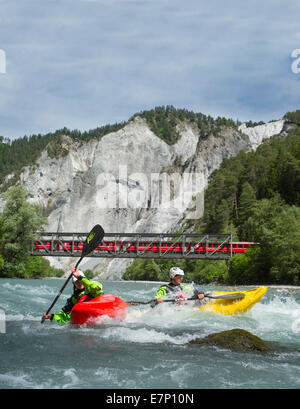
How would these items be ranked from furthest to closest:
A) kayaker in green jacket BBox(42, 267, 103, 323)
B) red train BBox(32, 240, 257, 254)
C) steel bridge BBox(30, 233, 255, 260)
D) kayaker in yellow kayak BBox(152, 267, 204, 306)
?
1. red train BBox(32, 240, 257, 254)
2. steel bridge BBox(30, 233, 255, 260)
3. kayaker in yellow kayak BBox(152, 267, 204, 306)
4. kayaker in green jacket BBox(42, 267, 103, 323)

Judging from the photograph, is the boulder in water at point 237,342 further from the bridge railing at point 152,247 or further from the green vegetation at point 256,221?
the bridge railing at point 152,247

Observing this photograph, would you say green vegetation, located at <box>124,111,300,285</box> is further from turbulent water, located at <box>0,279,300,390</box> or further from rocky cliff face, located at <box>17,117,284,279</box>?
rocky cliff face, located at <box>17,117,284,279</box>

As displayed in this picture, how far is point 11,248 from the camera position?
143ft

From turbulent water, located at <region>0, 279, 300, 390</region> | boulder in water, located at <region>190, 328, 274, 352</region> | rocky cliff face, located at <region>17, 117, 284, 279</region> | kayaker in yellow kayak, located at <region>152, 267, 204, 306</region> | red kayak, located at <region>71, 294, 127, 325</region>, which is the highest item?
rocky cliff face, located at <region>17, 117, 284, 279</region>

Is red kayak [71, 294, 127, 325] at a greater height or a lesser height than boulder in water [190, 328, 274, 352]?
greater

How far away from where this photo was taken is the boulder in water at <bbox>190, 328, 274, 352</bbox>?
838 centimetres

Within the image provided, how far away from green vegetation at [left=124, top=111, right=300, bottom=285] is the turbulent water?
28831 millimetres

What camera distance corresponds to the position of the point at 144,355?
26.5 ft

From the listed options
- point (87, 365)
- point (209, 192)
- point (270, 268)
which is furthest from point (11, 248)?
point (209, 192)

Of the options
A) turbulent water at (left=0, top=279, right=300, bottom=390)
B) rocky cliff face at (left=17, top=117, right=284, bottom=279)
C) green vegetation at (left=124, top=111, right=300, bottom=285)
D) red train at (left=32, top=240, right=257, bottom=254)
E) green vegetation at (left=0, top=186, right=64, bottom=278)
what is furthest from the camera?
rocky cliff face at (left=17, top=117, right=284, bottom=279)

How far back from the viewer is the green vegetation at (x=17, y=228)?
43.8 metres

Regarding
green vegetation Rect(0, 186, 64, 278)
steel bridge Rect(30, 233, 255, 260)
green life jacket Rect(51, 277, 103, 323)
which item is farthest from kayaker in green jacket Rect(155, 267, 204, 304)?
green vegetation Rect(0, 186, 64, 278)

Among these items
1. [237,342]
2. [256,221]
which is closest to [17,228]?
[256,221]
